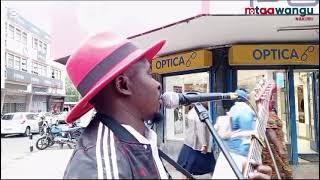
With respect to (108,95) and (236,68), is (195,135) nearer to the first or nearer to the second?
(236,68)

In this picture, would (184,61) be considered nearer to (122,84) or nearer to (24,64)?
(24,64)

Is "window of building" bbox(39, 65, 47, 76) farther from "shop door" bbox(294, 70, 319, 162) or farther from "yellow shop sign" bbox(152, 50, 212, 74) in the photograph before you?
"shop door" bbox(294, 70, 319, 162)

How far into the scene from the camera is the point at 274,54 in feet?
21.7

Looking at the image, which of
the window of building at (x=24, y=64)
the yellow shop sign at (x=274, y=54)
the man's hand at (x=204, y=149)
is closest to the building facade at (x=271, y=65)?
the yellow shop sign at (x=274, y=54)

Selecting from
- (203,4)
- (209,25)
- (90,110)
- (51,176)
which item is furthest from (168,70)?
(90,110)

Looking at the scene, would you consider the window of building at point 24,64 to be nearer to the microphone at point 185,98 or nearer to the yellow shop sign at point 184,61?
the yellow shop sign at point 184,61

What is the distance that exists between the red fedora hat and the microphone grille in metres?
0.24

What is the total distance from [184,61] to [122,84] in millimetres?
6655

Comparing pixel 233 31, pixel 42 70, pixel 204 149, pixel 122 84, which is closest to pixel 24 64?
pixel 42 70

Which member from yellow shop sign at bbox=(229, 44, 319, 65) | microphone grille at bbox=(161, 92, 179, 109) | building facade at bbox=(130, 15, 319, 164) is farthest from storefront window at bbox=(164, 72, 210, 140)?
microphone grille at bbox=(161, 92, 179, 109)

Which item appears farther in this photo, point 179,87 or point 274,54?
point 179,87

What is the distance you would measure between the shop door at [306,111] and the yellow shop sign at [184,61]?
60.9 inches

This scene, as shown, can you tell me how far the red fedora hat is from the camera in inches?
37.0

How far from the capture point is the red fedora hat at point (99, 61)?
940 mm
